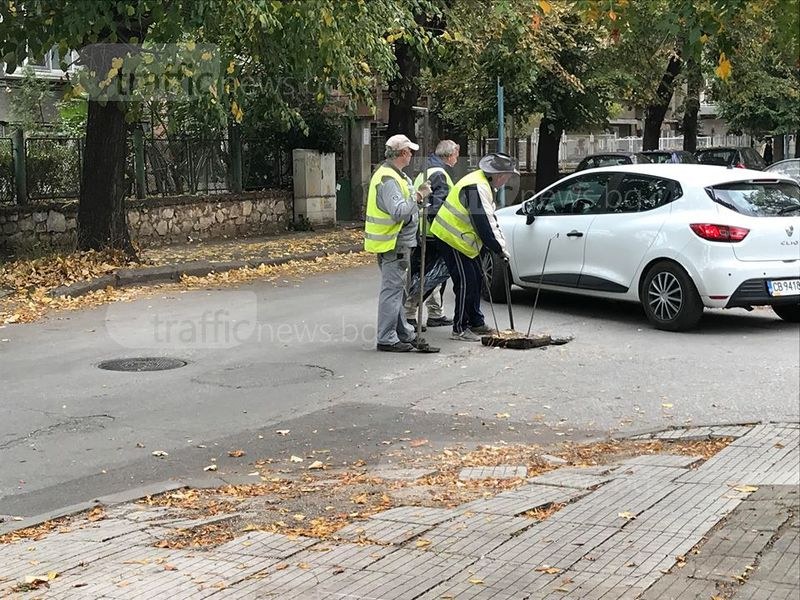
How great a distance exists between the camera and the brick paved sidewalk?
441 centimetres

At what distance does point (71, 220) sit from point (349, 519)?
1362cm

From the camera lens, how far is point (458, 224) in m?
10.6

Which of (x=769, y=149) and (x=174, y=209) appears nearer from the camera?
(x=174, y=209)

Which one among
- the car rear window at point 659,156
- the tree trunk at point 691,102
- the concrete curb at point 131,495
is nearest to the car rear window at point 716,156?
the tree trunk at point 691,102

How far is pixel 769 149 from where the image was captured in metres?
50.6

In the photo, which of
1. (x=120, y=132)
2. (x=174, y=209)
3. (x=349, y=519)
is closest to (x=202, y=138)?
(x=174, y=209)

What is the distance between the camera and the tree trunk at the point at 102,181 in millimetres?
15680

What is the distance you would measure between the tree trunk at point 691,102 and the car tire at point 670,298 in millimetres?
15587

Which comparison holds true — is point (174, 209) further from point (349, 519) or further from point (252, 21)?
point (349, 519)

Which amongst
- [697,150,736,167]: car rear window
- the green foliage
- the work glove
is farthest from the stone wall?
[697,150,736,167]: car rear window

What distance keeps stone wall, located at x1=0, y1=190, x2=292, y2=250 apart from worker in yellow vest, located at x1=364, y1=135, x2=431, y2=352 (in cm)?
791

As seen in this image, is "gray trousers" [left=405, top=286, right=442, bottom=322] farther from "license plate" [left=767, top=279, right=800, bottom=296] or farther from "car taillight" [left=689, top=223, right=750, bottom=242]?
"license plate" [left=767, top=279, right=800, bottom=296]

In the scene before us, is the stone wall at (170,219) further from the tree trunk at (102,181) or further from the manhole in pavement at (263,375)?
the manhole in pavement at (263,375)

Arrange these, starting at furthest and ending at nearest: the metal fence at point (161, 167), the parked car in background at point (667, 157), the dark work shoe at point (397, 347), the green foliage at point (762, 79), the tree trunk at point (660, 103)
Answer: the tree trunk at point (660, 103) < the parked car in background at point (667, 157) < the metal fence at point (161, 167) < the dark work shoe at point (397, 347) < the green foliage at point (762, 79)
